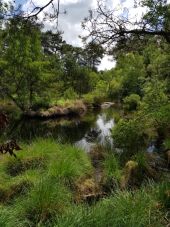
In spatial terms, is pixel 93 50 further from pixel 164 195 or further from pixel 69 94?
pixel 69 94

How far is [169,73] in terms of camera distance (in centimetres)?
1541

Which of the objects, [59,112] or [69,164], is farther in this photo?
[59,112]

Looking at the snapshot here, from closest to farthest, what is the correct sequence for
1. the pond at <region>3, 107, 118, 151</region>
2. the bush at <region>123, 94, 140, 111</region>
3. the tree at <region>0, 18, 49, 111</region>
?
the pond at <region>3, 107, 118, 151</region> → the tree at <region>0, 18, 49, 111</region> → the bush at <region>123, 94, 140, 111</region>

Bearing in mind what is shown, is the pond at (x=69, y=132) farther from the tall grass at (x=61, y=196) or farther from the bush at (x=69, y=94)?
the bush at (x=69, y=94)

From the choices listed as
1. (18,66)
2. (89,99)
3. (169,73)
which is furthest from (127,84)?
(169,73)

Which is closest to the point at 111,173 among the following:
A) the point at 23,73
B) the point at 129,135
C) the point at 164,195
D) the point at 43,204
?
the point at 129,135

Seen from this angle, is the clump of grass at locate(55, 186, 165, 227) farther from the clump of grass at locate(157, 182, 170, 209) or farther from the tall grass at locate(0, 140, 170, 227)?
the clump of grass at locate(157, 182, 170, 209)

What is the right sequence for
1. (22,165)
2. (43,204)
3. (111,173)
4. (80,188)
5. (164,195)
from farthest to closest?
(111,173) < (22,165) < (80,188) < (43,204) < (164,195)

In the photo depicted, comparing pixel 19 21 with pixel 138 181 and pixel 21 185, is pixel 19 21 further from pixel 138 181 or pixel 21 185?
pixel 138 181

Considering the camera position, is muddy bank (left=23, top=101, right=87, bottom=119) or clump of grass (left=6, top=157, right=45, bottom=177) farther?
muddy bank (left=23, top=101, right=87, bottom=119)

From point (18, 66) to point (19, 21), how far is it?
88.8 feet

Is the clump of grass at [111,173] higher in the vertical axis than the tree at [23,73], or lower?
lower

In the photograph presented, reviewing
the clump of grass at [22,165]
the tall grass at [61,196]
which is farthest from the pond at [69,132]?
the clump of grass at [22,165]

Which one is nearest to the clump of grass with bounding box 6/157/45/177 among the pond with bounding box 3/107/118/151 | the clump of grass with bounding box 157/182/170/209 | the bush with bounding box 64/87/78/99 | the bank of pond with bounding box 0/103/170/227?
the bank of pond with bounding box 0/103/170/227
